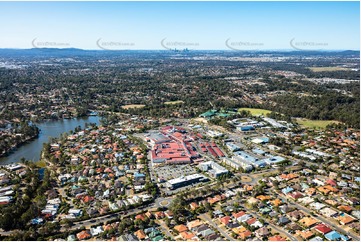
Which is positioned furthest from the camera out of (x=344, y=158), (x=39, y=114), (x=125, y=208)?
(x=39, y=114)

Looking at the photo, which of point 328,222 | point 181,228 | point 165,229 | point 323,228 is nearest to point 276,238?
point 323,228

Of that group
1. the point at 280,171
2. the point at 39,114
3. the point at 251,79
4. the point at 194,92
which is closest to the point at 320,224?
the point at 280,171

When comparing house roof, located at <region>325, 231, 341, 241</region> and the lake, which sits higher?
house roof, located at <region>325, 231, 341, 241</region>

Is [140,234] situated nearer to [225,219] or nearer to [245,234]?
[225,219]

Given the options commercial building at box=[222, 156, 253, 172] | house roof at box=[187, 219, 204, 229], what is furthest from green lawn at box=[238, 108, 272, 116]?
house roof at box=[187, 219, 204, 229]

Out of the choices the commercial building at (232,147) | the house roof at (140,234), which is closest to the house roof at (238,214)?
the house roof at (140,234)

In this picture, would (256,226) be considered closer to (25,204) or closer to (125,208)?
(125,208)

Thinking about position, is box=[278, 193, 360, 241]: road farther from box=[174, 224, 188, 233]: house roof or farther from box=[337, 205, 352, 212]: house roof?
box=[174, 224, 188, 233]: house roof

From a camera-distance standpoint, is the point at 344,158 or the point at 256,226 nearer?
the point at 256,226

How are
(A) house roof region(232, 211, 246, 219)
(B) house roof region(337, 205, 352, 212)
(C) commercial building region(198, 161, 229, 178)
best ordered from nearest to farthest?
(A) house roof region(232, 211, 246, 219), (B) house roof region(337, 205, 352, 212), (C) commercial building region(198, 161, 229, 178)
